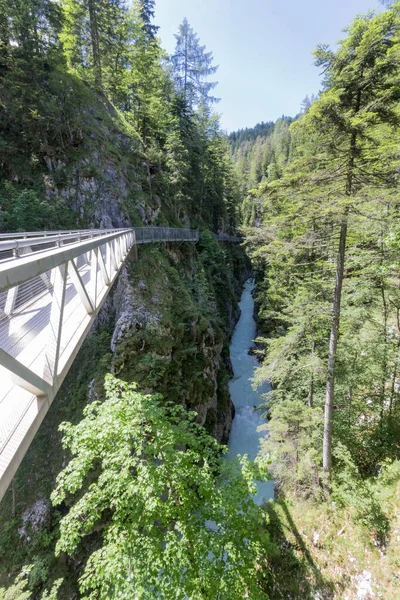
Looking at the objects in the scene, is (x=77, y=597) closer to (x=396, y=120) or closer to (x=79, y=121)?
(x=396, y=120)

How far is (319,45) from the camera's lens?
5.58 m

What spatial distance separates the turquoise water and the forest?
130 cm

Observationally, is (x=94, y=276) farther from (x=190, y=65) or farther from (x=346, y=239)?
(x=190, y=65)

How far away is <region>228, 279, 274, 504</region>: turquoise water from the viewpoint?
12717 mm

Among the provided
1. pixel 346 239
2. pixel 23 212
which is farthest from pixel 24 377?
pixel 23 212

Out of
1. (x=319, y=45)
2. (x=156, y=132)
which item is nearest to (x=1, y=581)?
(x=319, y=45)

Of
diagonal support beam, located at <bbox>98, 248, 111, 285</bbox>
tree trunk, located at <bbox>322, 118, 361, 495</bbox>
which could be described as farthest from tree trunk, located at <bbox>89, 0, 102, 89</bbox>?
tree trunk, located at <bbox>322, 118, 361, 495</bbox>

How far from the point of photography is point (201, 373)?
11.3 metres

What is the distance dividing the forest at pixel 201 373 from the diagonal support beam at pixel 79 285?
6.86 ft

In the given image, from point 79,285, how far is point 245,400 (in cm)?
1520

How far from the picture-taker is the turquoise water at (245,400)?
1272cm

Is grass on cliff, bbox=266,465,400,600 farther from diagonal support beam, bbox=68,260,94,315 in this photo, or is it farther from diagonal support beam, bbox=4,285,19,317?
diagonal support beam, bbox=4,285,19,317

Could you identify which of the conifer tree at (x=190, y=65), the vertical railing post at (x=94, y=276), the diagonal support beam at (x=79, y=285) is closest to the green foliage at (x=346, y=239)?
the vertical railing post at (x=94, y=276)

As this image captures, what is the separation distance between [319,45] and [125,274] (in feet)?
31.6
